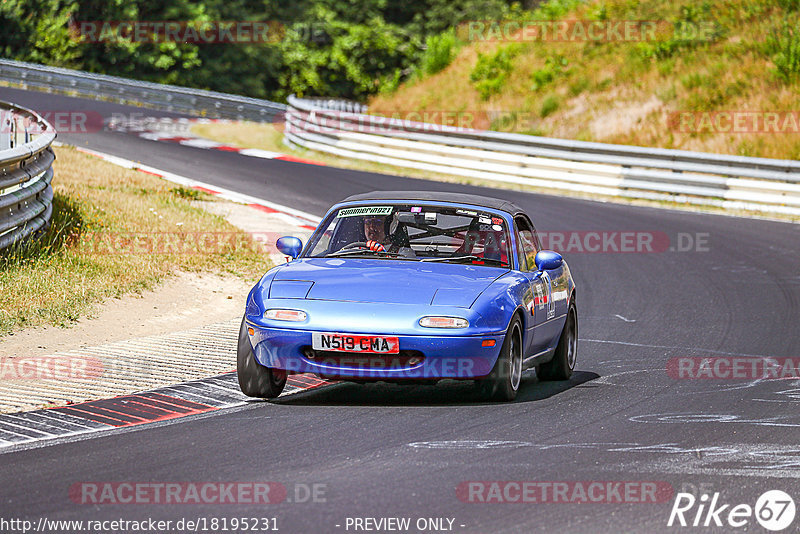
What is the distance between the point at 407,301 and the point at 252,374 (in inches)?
44.4

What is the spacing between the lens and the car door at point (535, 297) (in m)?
8.68

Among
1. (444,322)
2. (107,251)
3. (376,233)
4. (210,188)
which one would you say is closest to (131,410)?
(444,322)

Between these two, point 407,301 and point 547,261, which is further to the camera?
point 547,261

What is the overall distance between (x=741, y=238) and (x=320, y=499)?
47.6ft

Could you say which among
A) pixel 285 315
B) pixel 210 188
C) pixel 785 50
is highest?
pixel 785 50

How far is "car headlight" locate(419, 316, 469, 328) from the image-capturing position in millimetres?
7715

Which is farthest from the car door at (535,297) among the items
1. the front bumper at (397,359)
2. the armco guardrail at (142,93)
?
the armco guardrail at (142,93)

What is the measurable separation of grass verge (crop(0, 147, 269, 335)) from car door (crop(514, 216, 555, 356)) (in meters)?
4.12

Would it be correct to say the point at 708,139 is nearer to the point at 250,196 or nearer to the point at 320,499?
the point at 250,196

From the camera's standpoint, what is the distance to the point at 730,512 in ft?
18.4

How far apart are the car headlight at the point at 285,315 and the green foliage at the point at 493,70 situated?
28816 mm

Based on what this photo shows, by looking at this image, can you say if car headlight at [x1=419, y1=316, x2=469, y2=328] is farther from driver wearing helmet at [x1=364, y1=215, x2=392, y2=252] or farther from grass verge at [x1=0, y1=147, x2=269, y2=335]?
grass verge at [x1=0, y1=147, x2=269, y2=335]

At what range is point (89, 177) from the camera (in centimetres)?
2027
